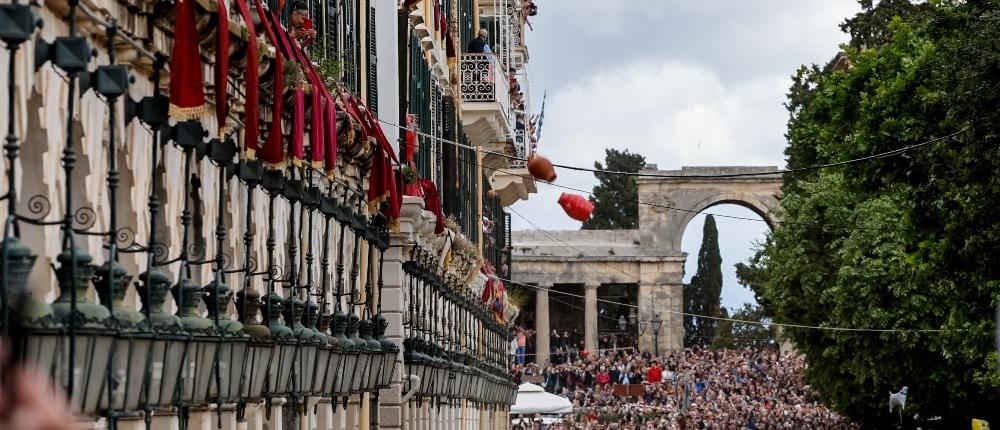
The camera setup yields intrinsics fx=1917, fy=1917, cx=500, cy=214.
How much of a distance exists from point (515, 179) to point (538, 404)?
8.05 m

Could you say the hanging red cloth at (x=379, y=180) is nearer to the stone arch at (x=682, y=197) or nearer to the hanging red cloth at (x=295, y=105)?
the hanging red cloth at (x=295, y=105)

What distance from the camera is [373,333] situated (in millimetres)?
18609

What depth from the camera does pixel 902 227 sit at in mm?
32844

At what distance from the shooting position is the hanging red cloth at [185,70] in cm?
946

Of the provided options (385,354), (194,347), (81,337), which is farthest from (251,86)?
(385,354)

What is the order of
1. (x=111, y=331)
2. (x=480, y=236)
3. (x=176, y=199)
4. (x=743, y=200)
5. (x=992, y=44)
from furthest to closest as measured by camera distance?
A: (x=743, y=200)
(x=480, y=236)
(x=992, y=44)
(x=176, y=199)
(x=111, y=331)

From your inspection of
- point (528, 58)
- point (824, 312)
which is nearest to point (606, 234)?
point (528, 58)

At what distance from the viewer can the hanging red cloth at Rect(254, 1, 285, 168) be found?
→ 1204 cm

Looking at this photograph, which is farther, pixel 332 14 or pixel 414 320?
pixel 414 320

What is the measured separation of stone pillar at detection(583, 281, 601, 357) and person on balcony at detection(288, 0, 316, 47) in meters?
74.3

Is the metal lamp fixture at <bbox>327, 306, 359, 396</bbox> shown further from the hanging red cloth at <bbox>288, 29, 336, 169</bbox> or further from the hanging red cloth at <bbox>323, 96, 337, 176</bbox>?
the hanging red cloth at <bbox>288, 29, 336, 169</bbox>

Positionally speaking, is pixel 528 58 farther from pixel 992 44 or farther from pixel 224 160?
pixel 224 160

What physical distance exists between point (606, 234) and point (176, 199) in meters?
84.0

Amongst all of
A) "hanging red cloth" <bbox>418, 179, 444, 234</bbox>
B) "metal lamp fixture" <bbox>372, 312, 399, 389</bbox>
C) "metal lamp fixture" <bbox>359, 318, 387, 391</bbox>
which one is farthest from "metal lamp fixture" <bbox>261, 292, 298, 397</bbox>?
"hanging red cloth" <bbox>418, 179, 444, 234</bbox>
